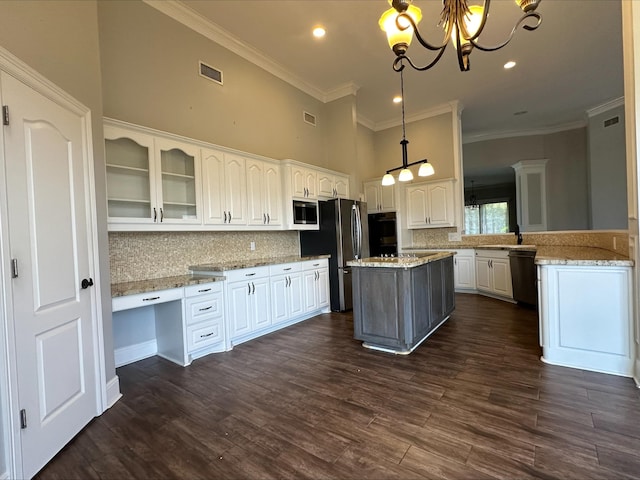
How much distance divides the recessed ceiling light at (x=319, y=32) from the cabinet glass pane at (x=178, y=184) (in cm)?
Result: 232

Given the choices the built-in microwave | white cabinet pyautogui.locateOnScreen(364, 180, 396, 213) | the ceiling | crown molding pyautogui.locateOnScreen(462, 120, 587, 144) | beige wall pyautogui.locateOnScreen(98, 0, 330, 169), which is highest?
the ceiling

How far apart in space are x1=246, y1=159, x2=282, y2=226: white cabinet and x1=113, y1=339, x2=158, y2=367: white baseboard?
177cm

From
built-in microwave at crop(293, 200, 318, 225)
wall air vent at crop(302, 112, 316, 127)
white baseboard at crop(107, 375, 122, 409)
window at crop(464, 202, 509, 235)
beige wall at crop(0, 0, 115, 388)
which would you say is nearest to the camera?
beige wall at crop(0, 0, 115, 388)

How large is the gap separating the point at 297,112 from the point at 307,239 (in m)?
2.24

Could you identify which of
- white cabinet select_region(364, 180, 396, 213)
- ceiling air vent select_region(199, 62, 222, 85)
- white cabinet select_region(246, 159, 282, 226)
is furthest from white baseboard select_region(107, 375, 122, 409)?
white cabinet select_region(364, 180, 396, 213)

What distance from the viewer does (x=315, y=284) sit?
459 cm

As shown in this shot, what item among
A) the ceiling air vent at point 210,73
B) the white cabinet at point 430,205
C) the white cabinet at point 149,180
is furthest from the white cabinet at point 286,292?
the white cabinet at point 430,205

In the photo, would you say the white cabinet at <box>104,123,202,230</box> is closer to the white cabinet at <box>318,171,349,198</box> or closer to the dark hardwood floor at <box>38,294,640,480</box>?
the dark hardwood floor at <box>38,294,640,480</box>

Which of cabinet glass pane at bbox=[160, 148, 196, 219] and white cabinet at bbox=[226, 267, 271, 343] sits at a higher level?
cabinet glass pane at bbox=[160, 148, 196, 219]

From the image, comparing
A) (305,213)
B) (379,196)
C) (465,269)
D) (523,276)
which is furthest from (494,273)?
(305,213)

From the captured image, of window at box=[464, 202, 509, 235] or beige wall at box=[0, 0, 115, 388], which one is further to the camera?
window at box=[464, 202, 509, 235]

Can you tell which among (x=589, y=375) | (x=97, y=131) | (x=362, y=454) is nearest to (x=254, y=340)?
(x=362, y=454)

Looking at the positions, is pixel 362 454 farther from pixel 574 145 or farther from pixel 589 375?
pixel 574 145

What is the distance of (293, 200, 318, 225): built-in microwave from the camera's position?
457 centimetres
